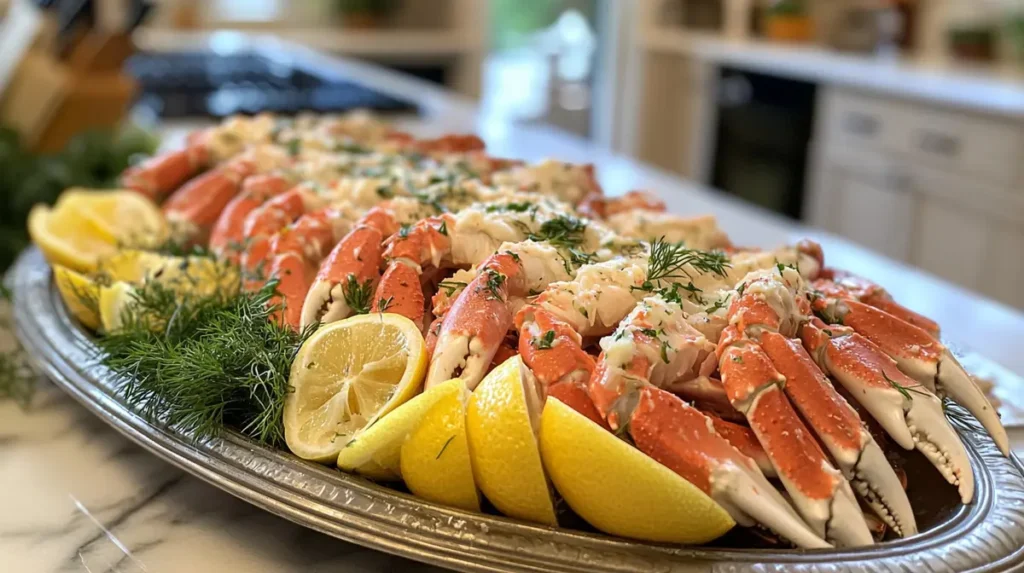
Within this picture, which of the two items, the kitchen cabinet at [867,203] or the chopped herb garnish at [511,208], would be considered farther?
the kitchen cabinet at [867,203]

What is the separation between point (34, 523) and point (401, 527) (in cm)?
39

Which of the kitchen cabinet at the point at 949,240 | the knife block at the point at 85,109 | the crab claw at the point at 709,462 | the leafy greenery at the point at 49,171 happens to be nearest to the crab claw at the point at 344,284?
the crab claw at the point at 709,462

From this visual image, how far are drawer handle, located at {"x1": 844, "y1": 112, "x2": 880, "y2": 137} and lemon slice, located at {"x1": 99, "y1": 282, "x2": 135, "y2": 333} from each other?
3213mm

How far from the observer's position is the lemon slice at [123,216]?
144 centimetres

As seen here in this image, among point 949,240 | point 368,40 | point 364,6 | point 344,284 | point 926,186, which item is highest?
point 364,6

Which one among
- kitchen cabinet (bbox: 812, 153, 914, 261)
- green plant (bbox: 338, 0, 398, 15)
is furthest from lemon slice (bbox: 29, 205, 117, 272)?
green plant (bbox: 338, 0, 398, 15)

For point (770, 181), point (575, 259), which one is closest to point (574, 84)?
point (770, 181)

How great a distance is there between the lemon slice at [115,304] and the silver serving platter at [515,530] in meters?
0.23

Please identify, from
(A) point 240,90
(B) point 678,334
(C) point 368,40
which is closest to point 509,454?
(B) point 678,334

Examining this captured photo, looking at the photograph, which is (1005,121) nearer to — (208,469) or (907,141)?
(907,141)

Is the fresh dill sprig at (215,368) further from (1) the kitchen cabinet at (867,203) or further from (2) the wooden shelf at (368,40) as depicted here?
(2) the wooden shelf at (368,40)

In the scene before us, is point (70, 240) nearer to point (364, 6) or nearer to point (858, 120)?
point (858, 120)

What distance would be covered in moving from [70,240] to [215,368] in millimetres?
648

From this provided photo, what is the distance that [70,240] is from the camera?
1.42 meters
